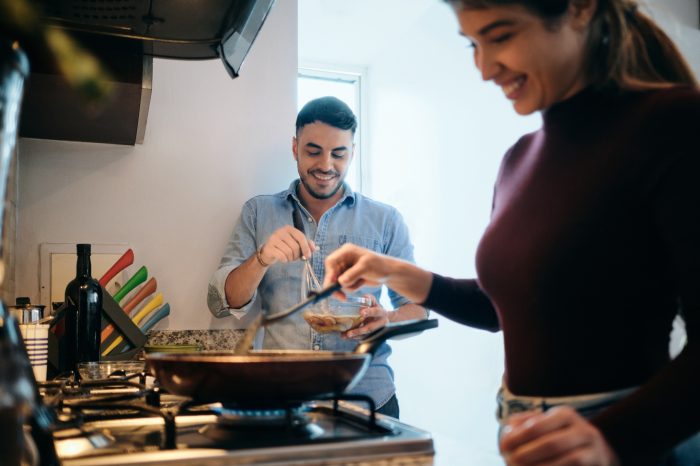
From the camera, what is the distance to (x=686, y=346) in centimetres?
64

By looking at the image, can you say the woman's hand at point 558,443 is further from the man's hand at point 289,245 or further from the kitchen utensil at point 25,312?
the kitchen utensil at point 25,312

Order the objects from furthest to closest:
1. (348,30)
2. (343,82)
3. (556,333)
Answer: (343,82)
(348,30)
(556,333)

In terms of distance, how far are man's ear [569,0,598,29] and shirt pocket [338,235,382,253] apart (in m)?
1.40

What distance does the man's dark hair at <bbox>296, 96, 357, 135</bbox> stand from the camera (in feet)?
6.84

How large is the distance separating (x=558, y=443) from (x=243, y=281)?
1.40 metres

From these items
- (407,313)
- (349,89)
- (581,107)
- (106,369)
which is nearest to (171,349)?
(106,369)

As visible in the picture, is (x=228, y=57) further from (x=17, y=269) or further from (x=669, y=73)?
(x=17, y=269)

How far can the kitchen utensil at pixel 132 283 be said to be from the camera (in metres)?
1.85

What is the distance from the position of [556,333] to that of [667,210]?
0.63ft

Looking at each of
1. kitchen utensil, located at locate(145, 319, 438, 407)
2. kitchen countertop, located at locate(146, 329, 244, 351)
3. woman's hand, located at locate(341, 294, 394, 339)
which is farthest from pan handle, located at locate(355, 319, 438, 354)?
kitchen countertop, located at locate(146, 329, 244, 351)

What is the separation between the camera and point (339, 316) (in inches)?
62.2

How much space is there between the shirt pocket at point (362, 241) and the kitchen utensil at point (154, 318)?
0.58 m

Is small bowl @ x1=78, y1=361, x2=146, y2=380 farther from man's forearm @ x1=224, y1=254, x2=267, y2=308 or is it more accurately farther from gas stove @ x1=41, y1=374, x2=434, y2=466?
man's forearm @ x1=224, y1=254, x2=267, y2=308

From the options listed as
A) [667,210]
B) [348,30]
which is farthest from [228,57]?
[348,30]
